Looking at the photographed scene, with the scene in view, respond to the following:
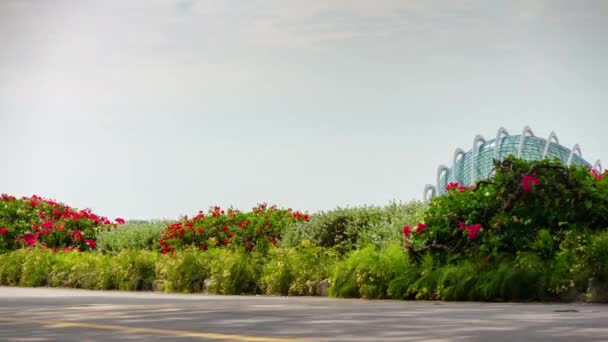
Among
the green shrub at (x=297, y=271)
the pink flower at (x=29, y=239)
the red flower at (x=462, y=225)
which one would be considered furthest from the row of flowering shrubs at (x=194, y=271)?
the pink flower at (x=29, y=239)

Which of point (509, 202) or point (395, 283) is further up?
point (509, 202)

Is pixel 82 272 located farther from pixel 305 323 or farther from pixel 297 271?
pixel 305 323

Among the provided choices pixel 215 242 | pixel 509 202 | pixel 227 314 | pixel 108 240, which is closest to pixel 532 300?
pixel 509 202

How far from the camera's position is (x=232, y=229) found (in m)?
22.1

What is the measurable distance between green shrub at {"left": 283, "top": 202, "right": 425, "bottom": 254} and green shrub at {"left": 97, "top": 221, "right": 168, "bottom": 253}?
5.68m

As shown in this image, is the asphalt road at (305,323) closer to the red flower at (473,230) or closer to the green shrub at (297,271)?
the red flower at (473,230)

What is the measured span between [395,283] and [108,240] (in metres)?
13.4

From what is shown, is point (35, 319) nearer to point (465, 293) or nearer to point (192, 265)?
point (465, 293)

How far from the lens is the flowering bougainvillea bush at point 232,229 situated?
21.2m

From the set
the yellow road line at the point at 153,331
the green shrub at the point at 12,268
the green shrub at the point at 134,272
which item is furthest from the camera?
the green shrub at the point at 12,268

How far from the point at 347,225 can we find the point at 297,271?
2914mm

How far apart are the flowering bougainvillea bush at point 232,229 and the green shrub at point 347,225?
1355 mm

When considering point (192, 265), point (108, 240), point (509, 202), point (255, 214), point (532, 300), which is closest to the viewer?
point (532, 300)

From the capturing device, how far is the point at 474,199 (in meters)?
14.3
